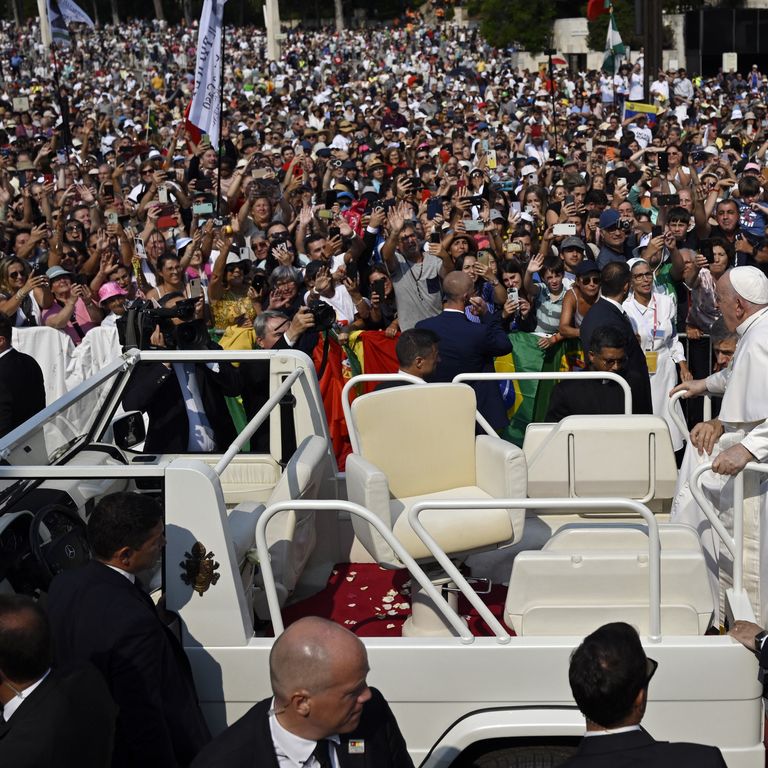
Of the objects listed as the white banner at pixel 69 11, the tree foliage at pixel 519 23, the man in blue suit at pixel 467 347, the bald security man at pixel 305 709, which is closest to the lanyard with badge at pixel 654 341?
the man in blue suit at pixel 467 347

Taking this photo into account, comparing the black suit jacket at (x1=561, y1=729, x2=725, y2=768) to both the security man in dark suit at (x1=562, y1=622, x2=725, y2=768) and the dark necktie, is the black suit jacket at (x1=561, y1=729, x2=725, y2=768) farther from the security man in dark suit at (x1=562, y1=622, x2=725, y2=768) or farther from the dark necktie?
the dark necktie

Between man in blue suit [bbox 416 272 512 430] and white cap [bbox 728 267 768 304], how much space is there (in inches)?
98.5

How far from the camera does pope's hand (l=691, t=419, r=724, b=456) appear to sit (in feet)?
16.7

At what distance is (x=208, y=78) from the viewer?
39.3 feet

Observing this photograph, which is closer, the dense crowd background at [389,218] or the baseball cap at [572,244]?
the dense crowd background at [389,218]

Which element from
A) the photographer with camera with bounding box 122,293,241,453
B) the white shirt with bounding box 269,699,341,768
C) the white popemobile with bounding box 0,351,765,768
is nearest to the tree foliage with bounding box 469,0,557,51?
the photographer with camera with bounding box 122,293,241,453

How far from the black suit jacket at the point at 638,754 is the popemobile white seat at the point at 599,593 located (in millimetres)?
1298

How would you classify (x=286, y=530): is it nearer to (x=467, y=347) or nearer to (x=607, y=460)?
(x=607, y=460)

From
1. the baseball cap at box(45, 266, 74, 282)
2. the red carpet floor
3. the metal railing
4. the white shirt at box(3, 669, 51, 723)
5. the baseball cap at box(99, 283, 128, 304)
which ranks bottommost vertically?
the red carpet floor

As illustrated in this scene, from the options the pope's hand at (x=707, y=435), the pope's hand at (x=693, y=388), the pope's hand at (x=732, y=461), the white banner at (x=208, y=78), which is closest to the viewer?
the pope's hand at (x=732, y=461)

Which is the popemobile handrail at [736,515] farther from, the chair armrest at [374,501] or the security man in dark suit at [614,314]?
the security man in dark suit at [614,314]

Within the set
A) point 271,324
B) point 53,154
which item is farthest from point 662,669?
point 53,154

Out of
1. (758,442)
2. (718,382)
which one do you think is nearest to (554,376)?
(718,382)

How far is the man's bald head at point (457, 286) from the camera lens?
7551 mm
